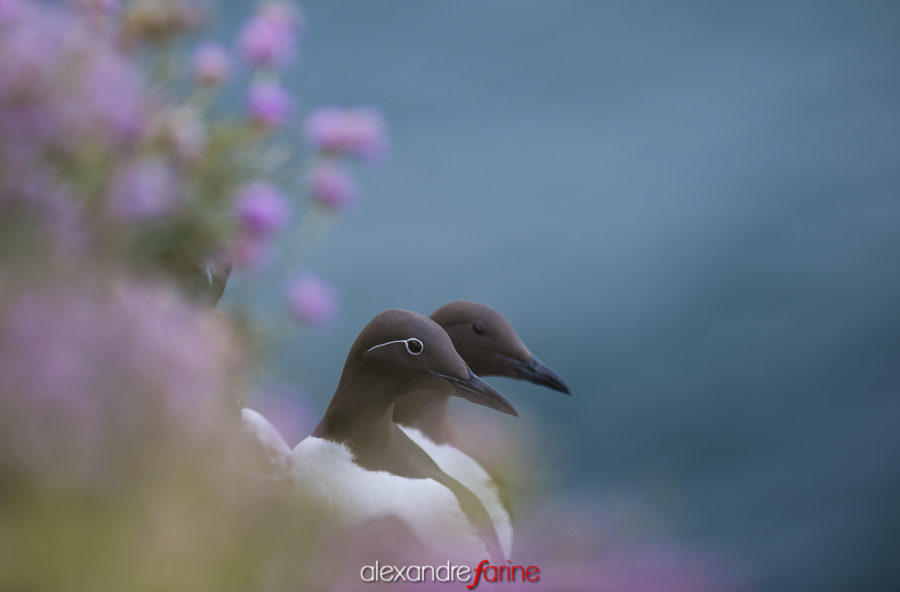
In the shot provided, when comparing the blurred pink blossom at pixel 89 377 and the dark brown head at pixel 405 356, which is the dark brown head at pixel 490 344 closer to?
the dark brown head at pixel 405 356

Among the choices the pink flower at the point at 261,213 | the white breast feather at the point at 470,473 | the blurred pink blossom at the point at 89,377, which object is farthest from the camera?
the white breast feather at the point at 470,473

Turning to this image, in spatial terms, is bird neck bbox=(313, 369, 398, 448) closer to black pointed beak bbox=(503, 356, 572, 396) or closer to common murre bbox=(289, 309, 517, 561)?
common murre bbox=(289, 309, 517, 561)

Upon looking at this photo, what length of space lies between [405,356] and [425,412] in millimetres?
323

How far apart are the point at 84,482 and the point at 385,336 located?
61 cm

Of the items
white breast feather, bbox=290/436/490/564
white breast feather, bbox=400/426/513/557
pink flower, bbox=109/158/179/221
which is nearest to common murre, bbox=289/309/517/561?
white breast feather, bbox=290/436/490/564

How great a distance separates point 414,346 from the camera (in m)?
1.12

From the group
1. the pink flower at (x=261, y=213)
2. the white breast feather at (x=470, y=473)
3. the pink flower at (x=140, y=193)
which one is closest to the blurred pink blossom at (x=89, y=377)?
the pink flower at (x=140, y=193)

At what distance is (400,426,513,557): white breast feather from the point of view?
1.37m

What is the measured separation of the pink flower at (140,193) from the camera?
70cm

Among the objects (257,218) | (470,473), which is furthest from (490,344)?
(257,218)

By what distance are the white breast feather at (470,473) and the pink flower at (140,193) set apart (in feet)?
2.34

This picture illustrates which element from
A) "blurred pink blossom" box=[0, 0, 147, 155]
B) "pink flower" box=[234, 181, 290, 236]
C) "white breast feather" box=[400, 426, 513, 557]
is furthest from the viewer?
"white breast feather" box=[400, 426, 513, 557]

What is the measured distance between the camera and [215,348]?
2.07ft

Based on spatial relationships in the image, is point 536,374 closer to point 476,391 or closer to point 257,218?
point 476,391
